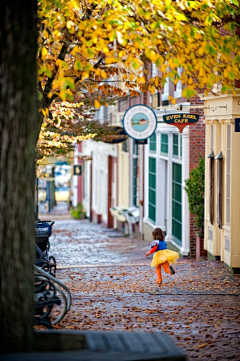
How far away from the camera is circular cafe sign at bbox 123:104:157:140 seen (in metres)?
19.2

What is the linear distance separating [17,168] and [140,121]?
13.4 meters

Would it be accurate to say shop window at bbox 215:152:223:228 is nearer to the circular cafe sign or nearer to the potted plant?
the potted plant

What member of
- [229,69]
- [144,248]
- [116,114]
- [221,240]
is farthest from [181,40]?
[116,114]

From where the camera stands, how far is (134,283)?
44.2 ft

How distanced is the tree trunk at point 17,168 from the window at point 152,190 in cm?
1689

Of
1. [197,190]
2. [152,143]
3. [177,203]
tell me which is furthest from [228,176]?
[152,143]

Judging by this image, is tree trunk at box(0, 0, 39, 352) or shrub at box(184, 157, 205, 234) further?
shrub at box(184, 157, 205, 234)

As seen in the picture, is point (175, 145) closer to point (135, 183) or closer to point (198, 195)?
point (198, 195)

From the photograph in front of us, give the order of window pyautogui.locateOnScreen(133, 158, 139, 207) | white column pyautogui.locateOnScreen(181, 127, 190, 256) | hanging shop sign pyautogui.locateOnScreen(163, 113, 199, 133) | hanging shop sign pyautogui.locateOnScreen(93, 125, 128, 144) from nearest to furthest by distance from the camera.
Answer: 1. hanging shop sign pyautogui.locateOnScreen(163, 113, 199, 133)
2. white column pyautogui.locateOnScreen(181, 127, 190, 256)
3. hanging shop sign pyautogui.locateOnScreen(93, 125, 128, 144)
4. window pyautogui.locateOnScreen(133, 158, 139, 207)

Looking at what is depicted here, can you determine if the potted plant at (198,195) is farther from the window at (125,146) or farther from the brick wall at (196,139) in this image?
the window at (125,146)

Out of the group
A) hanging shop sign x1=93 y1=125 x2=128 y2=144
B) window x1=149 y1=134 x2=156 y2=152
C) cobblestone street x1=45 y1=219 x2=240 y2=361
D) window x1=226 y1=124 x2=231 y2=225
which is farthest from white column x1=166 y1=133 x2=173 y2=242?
window x1=226 y1=124 x2=231 y2=225

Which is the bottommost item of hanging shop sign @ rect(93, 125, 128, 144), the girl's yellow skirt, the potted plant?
the girl's yellow skirt

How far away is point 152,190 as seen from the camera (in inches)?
925

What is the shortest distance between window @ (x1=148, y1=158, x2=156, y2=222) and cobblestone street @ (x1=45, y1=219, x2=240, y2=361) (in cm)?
458
